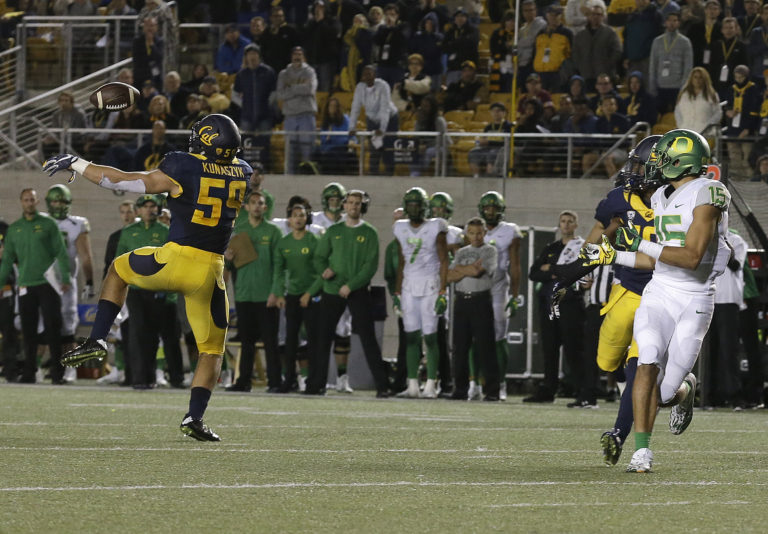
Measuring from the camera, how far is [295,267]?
49.3ft

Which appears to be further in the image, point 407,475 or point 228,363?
point 228,363

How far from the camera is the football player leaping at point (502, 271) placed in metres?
14.9

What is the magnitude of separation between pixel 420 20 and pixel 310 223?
558 centimetres

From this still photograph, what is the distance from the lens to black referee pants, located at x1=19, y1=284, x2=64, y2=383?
1562cm

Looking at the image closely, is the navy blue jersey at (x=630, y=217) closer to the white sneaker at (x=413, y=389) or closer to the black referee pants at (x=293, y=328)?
the white sneaker at (x=413, y=389)

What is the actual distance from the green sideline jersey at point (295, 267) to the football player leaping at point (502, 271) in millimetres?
1704

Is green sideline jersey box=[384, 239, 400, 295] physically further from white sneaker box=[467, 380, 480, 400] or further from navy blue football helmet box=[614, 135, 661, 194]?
navy blue football helmet box=[614, 135, 661, 194]

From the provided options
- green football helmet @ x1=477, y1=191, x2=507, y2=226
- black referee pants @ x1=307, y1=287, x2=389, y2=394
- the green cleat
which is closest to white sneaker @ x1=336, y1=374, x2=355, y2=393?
black referee pants @ x1=307, y1=287, x2=389, y2=394

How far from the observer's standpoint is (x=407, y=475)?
716 centimetres

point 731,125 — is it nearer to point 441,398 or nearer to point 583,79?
point 583,79

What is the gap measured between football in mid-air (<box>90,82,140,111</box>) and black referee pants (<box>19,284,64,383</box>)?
619cm

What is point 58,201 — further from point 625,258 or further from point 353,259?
point 625,258

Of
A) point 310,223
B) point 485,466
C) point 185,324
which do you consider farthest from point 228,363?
point 485,466

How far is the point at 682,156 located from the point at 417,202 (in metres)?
7.44
